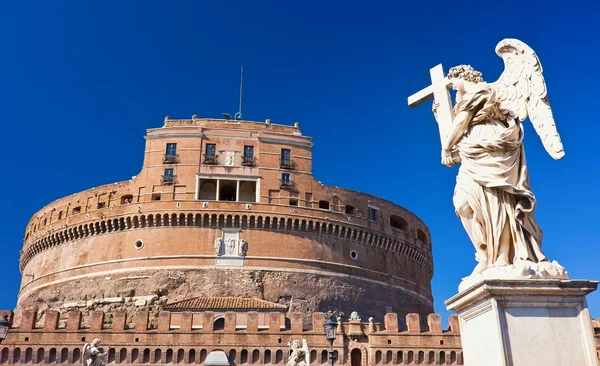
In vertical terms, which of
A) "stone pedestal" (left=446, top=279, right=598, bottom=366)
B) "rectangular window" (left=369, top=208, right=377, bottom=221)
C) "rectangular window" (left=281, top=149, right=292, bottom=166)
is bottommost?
"stone pedestal" (left=446, top=279, right=598, bottom=366)

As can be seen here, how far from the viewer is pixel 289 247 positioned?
1388 inches

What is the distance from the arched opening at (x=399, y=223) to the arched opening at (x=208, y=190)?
13132 mm

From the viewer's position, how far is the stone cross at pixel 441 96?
4730 millimetres

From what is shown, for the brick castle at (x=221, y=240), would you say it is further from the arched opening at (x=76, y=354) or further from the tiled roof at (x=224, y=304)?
the arched opening at (x=76, y=354)

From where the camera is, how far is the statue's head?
458cm

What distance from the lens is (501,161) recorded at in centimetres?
421

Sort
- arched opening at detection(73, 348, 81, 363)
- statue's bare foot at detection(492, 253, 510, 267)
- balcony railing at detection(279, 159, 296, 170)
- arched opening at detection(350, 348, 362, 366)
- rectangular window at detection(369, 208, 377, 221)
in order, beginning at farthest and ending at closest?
rectangular window at detection(369, 208, 377, 221) → balcony railing at detection(279, 159, 296, 170) → arched opening at detection(350, 348, 362, 366) → arched opening at detection(73, 348, 81, 363) → statue's bare foot at detection(492, 253, 510, 267)

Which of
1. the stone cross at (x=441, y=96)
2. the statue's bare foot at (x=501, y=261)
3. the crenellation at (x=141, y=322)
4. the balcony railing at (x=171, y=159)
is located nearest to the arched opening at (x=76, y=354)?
the crenellation at (x=141, y=322)

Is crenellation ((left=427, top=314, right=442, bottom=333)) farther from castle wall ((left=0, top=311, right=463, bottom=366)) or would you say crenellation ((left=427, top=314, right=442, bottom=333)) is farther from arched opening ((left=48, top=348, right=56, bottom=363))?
arched opening ((left=48, top=348, right=56, bottom=363))

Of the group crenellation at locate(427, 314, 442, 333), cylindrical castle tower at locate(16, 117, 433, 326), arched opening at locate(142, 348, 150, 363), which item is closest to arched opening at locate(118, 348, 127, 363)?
arched opening at locate(142, 348, 150, 363)

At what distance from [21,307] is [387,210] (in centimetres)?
2707

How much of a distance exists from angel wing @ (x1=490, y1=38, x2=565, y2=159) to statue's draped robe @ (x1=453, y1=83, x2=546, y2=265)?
15 cm

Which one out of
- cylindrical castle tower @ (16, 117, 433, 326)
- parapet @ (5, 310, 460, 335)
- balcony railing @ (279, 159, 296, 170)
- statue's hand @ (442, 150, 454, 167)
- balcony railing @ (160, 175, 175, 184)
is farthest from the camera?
balcony railing @ (279, 159, 296, 170)

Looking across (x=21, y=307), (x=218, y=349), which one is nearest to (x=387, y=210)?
(x=218, y=349)
